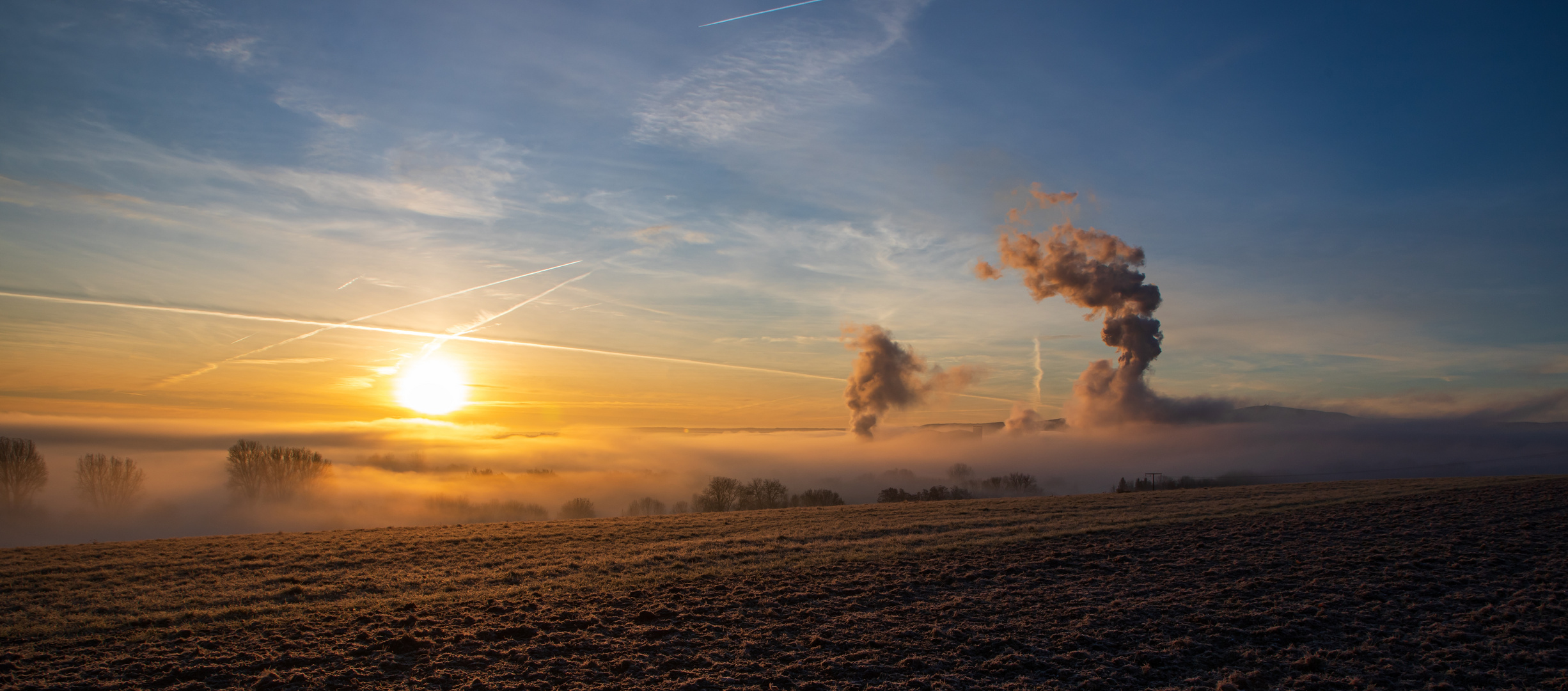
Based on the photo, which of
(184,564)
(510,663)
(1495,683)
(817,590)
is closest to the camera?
(1495,683)

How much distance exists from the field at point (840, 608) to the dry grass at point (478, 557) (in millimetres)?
127

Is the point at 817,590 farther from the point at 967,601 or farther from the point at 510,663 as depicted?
the point at 510,663

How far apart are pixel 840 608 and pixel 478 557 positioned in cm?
1172

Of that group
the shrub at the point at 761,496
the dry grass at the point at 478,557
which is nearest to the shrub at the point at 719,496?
the shrub at the point at 761,496

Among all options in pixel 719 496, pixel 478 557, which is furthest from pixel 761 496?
pixel 478 557

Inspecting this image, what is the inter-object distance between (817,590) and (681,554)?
608 cm

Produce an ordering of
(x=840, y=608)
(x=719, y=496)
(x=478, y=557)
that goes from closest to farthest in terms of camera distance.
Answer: (x=840, y=608), (x=478, y=557), (x=719, y=496)

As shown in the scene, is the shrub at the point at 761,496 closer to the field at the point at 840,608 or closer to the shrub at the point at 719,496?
the shrub at the point at 719,496

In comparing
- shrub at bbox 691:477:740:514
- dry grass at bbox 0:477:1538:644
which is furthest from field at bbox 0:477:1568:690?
shrub at bbox 691:477:740:514

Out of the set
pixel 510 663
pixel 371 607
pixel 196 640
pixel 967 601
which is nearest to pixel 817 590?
pixel 967 601

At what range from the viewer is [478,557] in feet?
61.2

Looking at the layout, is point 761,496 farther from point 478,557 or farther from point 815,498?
point 478,557

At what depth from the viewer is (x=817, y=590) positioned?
1323cm

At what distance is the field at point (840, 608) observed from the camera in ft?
28.9
